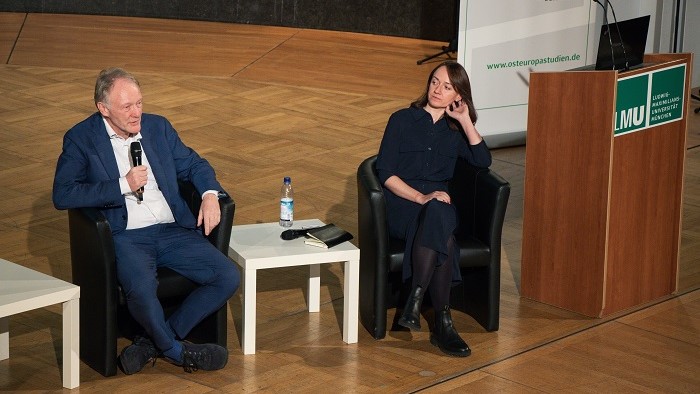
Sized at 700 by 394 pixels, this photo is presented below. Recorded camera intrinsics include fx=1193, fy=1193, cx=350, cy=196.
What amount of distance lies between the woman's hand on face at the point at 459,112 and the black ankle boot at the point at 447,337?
0.83 meters

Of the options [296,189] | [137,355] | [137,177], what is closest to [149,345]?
[137,355]

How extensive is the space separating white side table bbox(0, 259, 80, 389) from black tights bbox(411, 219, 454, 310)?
1360 mm

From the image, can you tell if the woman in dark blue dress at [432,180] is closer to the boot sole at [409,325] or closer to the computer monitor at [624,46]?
the boot sole at [409,325]

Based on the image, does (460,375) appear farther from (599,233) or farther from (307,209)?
(307,209)

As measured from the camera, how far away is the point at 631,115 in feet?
16.8

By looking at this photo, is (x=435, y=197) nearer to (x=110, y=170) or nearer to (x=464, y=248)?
(x=464, y=248)

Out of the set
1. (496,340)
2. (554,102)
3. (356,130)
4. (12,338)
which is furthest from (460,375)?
(356,130)

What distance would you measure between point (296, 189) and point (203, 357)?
2779 mm

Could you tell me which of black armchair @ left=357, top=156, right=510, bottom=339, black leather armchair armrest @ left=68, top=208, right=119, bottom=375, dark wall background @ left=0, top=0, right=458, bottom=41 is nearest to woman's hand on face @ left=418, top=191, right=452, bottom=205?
black armchair @ left=357, top=156, right=510, bottom=339

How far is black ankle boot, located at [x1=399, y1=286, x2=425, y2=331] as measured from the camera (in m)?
4.73

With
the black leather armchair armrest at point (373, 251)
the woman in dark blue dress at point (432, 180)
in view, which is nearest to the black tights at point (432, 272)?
the woman in dark blue dress at point (432, 180)

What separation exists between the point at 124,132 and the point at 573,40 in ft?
14.9

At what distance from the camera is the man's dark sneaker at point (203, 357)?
4.50m

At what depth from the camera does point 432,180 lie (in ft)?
16.9
